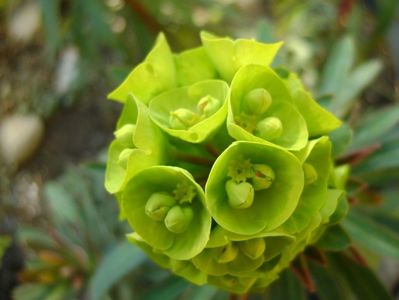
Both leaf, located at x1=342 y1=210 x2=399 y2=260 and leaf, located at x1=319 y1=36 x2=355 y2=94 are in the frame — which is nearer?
leaf, located at x1=342 y1=210 x2=399 y2=260

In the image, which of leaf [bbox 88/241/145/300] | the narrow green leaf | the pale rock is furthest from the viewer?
the pale rock

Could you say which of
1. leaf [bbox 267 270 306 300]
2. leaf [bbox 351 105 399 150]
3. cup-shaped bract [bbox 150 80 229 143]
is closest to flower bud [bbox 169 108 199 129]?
cup-shaped bract [bbox 150 80 229 143]

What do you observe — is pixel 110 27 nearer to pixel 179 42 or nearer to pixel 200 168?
pixel 179 42

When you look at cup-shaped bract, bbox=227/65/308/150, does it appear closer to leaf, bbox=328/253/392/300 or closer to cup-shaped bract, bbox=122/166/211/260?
cup-shaped bract, bbox=122/166/211/260

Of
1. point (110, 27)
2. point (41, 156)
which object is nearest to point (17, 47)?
point (41, 156)

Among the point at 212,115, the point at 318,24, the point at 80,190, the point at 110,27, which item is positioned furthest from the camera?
the point at 318,24

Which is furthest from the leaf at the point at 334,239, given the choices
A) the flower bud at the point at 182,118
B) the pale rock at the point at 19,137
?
the pale rock at the point at 19,137

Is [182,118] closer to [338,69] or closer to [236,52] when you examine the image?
[236,52]
